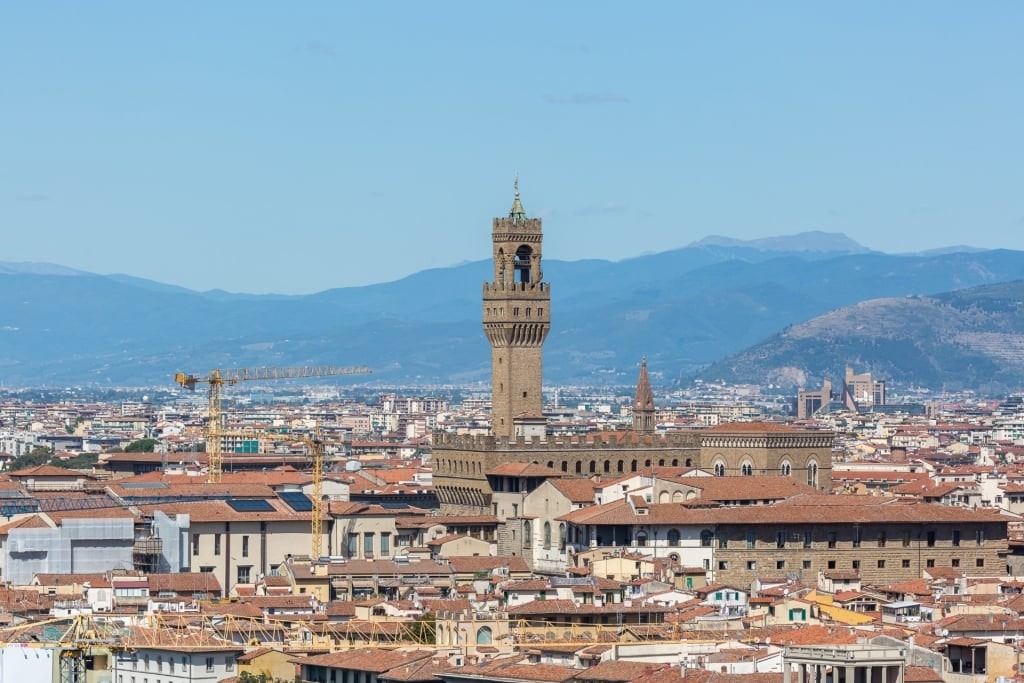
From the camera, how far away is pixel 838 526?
80125 millimetres

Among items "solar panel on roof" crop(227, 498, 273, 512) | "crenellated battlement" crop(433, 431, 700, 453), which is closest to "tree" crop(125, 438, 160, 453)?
"crenellated battlement" crop(433, 431, 700, 453)

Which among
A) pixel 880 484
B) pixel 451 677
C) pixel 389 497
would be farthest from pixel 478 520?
pixel 451 677

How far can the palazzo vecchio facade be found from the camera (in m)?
97.1

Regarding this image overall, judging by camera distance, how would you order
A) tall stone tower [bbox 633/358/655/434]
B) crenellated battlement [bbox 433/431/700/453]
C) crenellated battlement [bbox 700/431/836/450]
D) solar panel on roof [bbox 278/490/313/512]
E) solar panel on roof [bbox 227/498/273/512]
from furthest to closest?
tall stone tower [bbox 633/358/655/434], crenellated battlement [bbox 433/431/700/453], crenellated battlement [bbox 700/431/836/450], solar panel on roof [bbox 278/490/313/512], solar panel on roof [bbox 227/498/273/512]

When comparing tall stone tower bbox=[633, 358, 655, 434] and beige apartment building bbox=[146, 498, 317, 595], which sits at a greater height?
tall stone tower bbox=[633, 358, 655, 434]

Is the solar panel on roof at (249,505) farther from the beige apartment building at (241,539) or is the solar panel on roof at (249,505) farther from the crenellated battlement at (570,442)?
the crenellated battlement at (570,442)

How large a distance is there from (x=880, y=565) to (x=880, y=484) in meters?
27.3

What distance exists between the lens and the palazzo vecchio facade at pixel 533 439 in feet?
318

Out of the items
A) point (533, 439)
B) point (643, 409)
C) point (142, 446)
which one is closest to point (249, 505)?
point (533, 439)

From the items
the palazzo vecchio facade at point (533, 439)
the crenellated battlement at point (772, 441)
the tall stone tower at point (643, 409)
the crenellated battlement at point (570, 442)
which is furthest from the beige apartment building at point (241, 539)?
the tall stone tower at point (643, 409)

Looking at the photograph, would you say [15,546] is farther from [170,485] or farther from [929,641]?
[929,641]

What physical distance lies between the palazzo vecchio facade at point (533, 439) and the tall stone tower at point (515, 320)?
0.03 m

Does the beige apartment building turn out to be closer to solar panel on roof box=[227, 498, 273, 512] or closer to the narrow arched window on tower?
solar panel on roof box=[227, 498, 273, 512]

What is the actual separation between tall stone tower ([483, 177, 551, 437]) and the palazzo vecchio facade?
0.10 ft
